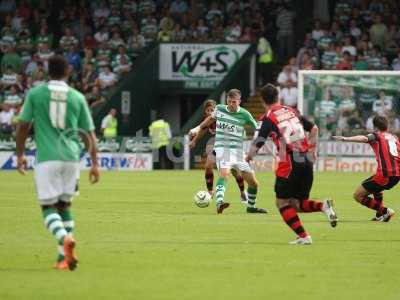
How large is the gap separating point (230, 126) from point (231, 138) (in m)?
0.21

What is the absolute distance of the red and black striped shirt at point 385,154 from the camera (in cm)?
1736

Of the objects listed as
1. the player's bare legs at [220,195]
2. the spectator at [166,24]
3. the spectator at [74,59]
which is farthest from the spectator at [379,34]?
the player's bare legs at [220,195]

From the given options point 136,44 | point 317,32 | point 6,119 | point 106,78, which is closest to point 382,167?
point 317,32

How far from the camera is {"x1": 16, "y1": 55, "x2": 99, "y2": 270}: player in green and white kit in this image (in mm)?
10812

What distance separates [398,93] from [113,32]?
10.9m

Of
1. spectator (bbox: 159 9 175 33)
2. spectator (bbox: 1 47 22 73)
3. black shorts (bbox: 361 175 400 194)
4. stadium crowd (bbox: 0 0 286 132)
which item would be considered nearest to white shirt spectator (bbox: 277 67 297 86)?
stadium crowd (bbox: 0 0 286 132)

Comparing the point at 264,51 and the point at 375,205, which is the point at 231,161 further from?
the point at 264,51

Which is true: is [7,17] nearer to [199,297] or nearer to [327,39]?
[327,39]

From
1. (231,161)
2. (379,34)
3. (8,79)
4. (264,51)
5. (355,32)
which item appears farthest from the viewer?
(8,79)

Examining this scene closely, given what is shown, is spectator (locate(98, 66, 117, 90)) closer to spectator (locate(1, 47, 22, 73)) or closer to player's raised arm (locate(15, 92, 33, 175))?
spectator (locate(1, 47, 22, 73))

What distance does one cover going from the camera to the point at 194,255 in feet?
41.1

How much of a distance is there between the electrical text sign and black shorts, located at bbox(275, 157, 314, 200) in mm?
25189

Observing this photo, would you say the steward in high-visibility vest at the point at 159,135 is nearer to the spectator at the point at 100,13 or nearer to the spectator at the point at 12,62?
the spectator at the point at 12,62

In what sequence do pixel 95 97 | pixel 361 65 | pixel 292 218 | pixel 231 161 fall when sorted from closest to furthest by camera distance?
pixel 292 218 < pixel 231 161 < pixel 361 65 < pixel 95 97
